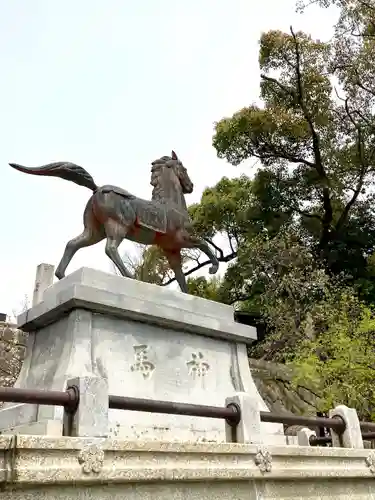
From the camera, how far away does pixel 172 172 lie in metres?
8.70

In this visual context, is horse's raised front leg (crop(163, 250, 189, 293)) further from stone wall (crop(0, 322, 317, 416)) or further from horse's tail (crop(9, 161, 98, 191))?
stone wall (crop(0, 322, 317, 416))

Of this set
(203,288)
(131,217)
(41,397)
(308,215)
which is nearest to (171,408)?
(41,397)

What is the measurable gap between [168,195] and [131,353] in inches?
114

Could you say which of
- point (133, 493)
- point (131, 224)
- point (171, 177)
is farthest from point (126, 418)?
point (171, 177)

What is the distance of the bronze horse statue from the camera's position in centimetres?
745

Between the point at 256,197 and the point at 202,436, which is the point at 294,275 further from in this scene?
the point at 202,436

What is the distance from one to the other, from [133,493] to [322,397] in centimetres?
901

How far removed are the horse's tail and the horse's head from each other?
4.21ft

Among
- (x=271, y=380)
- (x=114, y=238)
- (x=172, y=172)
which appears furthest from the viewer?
(x=271, y=380)

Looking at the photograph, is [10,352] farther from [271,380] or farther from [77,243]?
[77,243]

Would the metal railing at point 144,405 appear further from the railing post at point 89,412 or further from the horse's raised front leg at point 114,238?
the horse's raised front leg at point 114,238

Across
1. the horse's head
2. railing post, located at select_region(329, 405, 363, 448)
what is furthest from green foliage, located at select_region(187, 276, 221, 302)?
railing post, located at select_region(329, 405, 363, 448)

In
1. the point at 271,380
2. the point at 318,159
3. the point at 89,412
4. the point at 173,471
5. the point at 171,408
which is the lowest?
the point at 173,471

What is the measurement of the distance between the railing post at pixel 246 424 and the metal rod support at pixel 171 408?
0.05 meters
